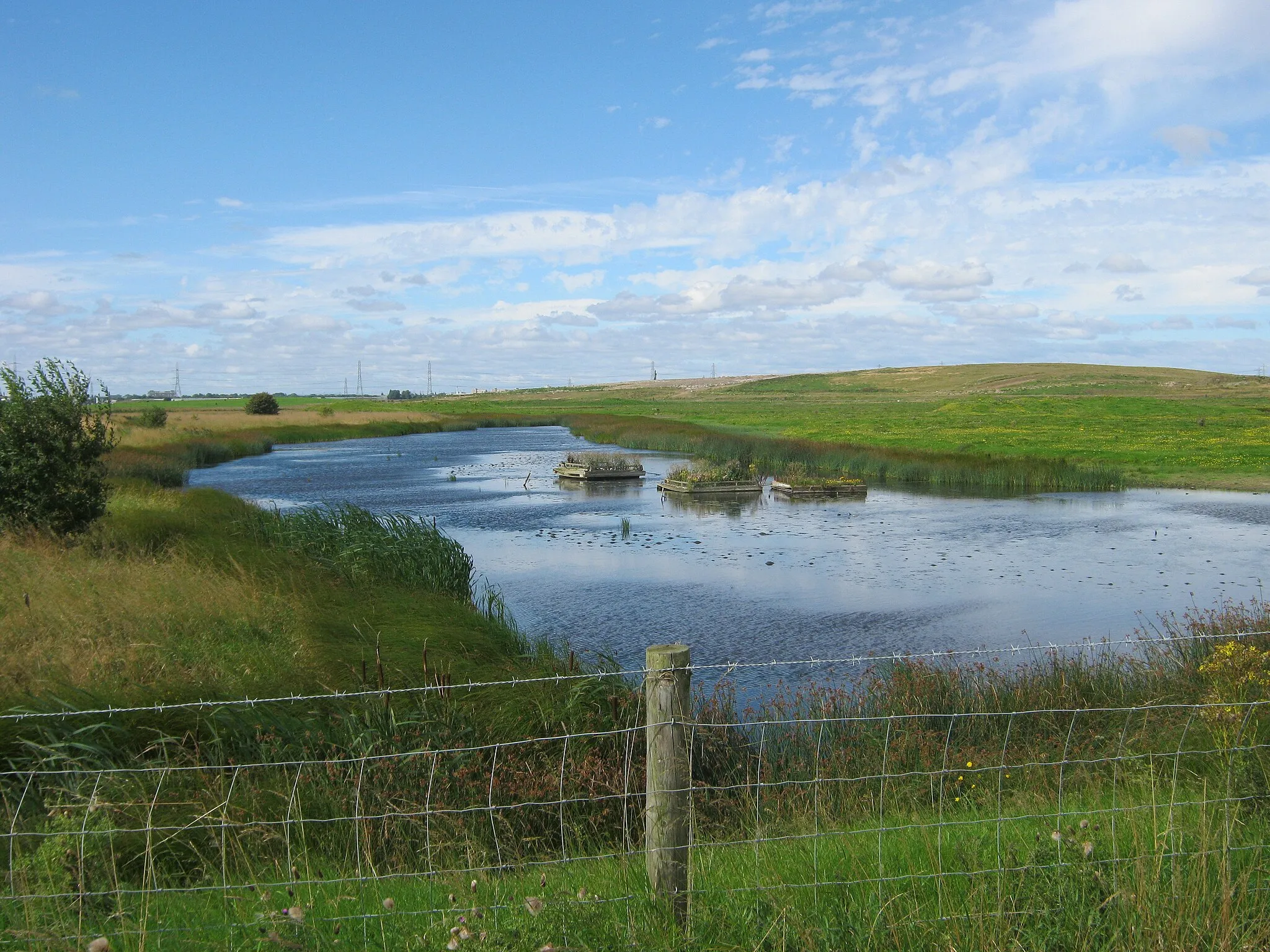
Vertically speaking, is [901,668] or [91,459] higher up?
[91,459]

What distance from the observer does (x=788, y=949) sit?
12.3ft

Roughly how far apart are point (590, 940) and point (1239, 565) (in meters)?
21.5

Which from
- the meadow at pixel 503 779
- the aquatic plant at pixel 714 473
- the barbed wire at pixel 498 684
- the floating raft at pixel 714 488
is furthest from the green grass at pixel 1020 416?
the meadow at pixel 503 779

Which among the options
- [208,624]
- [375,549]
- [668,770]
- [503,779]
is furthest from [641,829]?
[375,549]

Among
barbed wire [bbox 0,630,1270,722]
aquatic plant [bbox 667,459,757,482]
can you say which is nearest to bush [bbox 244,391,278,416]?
aquatic plant [bbox 667,459,757,482]

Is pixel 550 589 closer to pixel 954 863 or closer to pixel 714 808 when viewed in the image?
pixel 714 808

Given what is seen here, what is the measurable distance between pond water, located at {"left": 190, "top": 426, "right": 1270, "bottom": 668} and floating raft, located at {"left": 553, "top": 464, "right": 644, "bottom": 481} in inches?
25.9

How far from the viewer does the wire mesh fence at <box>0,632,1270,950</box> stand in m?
3.79

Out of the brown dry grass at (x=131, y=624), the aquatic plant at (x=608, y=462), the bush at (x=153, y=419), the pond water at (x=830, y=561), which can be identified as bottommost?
the pond water at (x=830, y=561)

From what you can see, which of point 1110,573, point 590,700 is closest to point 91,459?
point 590,700

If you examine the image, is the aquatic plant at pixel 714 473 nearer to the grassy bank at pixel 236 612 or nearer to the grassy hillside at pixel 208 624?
the grassy bank at pixel 236 612

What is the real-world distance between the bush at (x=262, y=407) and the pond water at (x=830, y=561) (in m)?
52.1

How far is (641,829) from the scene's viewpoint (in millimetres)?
7000

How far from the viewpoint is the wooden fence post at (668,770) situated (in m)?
3.72
